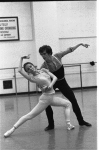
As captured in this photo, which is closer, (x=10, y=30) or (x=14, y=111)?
(x=14, y=111)

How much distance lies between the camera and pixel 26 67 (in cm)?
415

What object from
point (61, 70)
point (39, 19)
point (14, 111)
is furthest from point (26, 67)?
point (39, 19)

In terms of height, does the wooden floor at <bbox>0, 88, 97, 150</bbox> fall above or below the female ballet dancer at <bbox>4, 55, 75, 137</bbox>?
below

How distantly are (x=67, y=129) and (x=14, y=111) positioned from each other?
2.64 metres

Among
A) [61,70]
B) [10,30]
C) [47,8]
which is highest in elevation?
[47,8]

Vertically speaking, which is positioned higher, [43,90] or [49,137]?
[43,90]

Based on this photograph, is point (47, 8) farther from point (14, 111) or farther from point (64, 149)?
point (64, 149)

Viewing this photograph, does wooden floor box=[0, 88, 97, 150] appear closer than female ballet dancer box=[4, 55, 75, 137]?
Yes

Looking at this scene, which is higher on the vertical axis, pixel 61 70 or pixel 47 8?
pixel 47 8

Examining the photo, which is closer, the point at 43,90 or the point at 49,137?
the point at 49,137

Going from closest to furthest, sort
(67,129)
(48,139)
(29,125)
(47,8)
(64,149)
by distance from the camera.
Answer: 1. (64,149)
2. (48,139)
3. (67,129)
4. (29,125)
5. (47,8)

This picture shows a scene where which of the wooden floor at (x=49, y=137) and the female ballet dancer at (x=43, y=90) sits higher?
the female ballet dancer at (x=43, y=90)

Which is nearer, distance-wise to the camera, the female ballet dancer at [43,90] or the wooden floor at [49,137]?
the wooden floor at [49,137]

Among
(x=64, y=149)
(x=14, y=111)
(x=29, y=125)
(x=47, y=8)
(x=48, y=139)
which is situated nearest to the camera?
(x=64, y=149)
